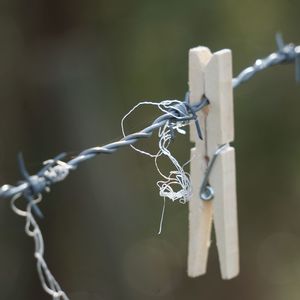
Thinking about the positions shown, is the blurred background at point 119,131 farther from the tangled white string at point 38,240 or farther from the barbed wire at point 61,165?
the tangled white string at point 38,240

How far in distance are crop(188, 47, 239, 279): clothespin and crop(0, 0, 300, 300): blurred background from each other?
179 cm

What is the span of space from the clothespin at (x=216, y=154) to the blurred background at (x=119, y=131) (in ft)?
5.86

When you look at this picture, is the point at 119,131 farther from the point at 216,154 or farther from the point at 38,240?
the point at 38,240

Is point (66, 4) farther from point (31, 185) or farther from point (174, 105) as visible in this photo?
point (31, 185)

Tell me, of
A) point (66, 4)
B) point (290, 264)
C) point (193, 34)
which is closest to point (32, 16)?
point (66, 4)

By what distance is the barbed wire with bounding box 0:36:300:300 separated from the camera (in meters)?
0.82

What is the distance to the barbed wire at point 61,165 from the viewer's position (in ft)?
2.70

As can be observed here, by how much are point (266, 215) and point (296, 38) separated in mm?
743

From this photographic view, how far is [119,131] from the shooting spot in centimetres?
310

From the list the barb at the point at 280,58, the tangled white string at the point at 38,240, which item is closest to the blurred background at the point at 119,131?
the barb at the point at 280,58

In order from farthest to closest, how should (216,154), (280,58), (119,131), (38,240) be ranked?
1. (119,131)
2. (280,58)
3. (216,154)
4. (38,240)

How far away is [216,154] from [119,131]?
6.62ft

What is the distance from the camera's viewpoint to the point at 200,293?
324 centimetres

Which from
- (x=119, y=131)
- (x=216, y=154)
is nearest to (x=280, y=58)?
(x=216, y=154)
